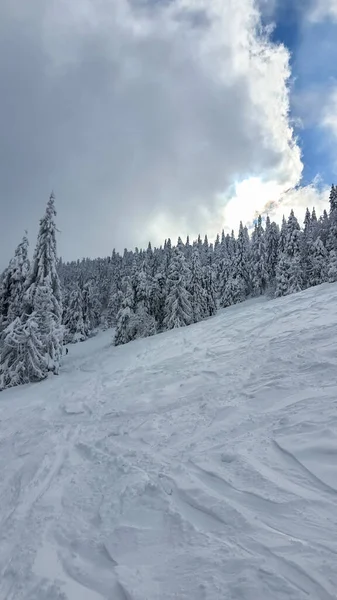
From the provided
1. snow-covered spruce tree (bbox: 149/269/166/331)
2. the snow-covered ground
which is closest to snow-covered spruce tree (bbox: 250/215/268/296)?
snow-covered spruce tree (bbox: 149/269/166/331)

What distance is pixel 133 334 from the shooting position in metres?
41.2

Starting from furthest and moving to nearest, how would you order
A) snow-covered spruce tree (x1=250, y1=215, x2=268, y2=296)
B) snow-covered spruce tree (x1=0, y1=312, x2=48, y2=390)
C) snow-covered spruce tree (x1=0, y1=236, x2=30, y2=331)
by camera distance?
snow-covered spruce tree (x1=250, y1=215, x2=268, y2=296), snow-covered spruce tree (x1=0, y1=236, x2=30, y2=331), snow-covered spruce tree (x1=0, y1=312, x2=48, y2=390)

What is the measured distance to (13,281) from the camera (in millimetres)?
26484

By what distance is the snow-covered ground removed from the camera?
4312mm

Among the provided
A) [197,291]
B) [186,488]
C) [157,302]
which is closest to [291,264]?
[197,291]

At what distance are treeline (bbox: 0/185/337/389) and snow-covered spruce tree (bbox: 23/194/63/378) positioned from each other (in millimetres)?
63

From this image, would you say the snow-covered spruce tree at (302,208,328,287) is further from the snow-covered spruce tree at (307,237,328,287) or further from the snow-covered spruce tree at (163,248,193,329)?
the snow-covered spruce tree at (163,248,193,329)

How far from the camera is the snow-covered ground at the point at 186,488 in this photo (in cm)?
431

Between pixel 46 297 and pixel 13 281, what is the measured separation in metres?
5.88

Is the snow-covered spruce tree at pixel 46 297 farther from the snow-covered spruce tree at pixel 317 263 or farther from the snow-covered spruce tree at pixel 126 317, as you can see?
the snow-covered spruce tree at pixel 317 263

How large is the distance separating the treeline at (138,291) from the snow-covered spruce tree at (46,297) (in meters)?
0.06

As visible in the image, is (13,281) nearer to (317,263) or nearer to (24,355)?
(24,355)

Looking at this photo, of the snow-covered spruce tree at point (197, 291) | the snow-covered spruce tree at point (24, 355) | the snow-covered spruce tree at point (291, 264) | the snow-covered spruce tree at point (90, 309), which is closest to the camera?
the snow-covered spruce tree at point (24, 355)

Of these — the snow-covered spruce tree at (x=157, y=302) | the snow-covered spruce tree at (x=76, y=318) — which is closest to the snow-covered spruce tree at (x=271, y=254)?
the snow-covered spruce tree at (x=157, y=302)
